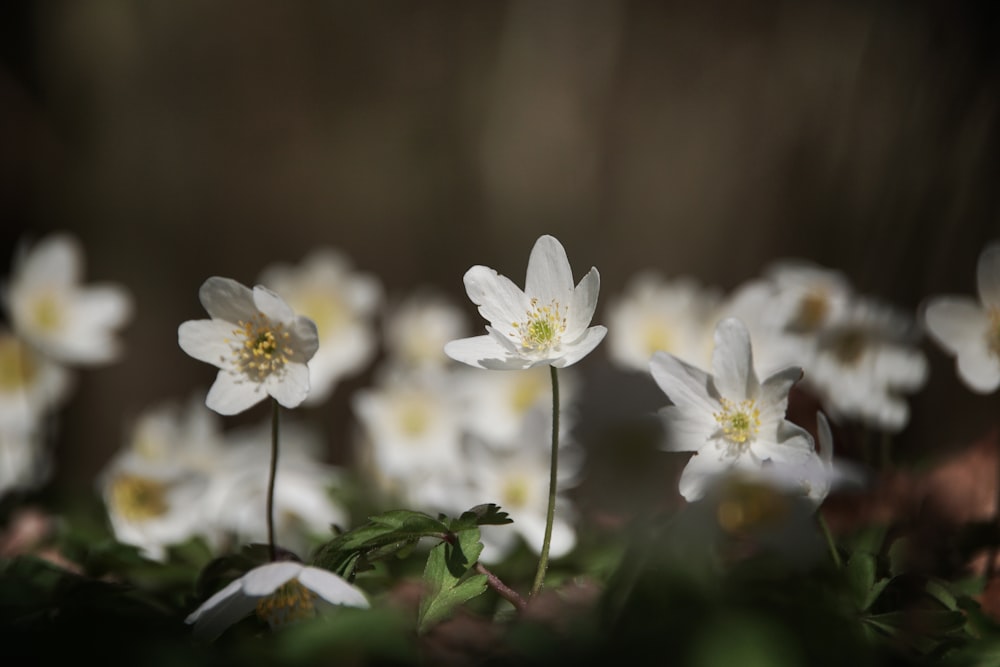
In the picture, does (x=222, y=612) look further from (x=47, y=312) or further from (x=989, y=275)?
(x=47, y=312)

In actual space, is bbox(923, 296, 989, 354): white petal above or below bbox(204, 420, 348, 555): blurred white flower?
above

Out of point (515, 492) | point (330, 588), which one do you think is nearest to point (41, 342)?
point (515, 492)

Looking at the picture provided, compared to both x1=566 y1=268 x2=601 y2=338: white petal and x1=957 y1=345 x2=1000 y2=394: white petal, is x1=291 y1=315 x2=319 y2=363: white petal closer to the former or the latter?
x1=566 y1=268 x2=601 y2=338: white petal

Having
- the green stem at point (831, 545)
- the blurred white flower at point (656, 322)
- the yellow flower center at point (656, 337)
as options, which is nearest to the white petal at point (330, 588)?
the green stem at point (831, 545)

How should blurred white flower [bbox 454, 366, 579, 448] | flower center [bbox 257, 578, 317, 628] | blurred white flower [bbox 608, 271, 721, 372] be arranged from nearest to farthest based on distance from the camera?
flower center [bbox 257, 578, 317, 628], blurred white flower [bbox 608, 271, 721, 372], blurred white flower [bbox 454, 366, 579, 448]

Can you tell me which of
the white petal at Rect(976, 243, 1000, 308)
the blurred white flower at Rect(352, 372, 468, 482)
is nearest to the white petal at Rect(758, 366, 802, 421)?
the white petal at Rect(976, 243, 1000, 308)

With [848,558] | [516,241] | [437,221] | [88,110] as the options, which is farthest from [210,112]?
[848,558]

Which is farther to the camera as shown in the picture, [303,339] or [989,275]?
[989,275]
